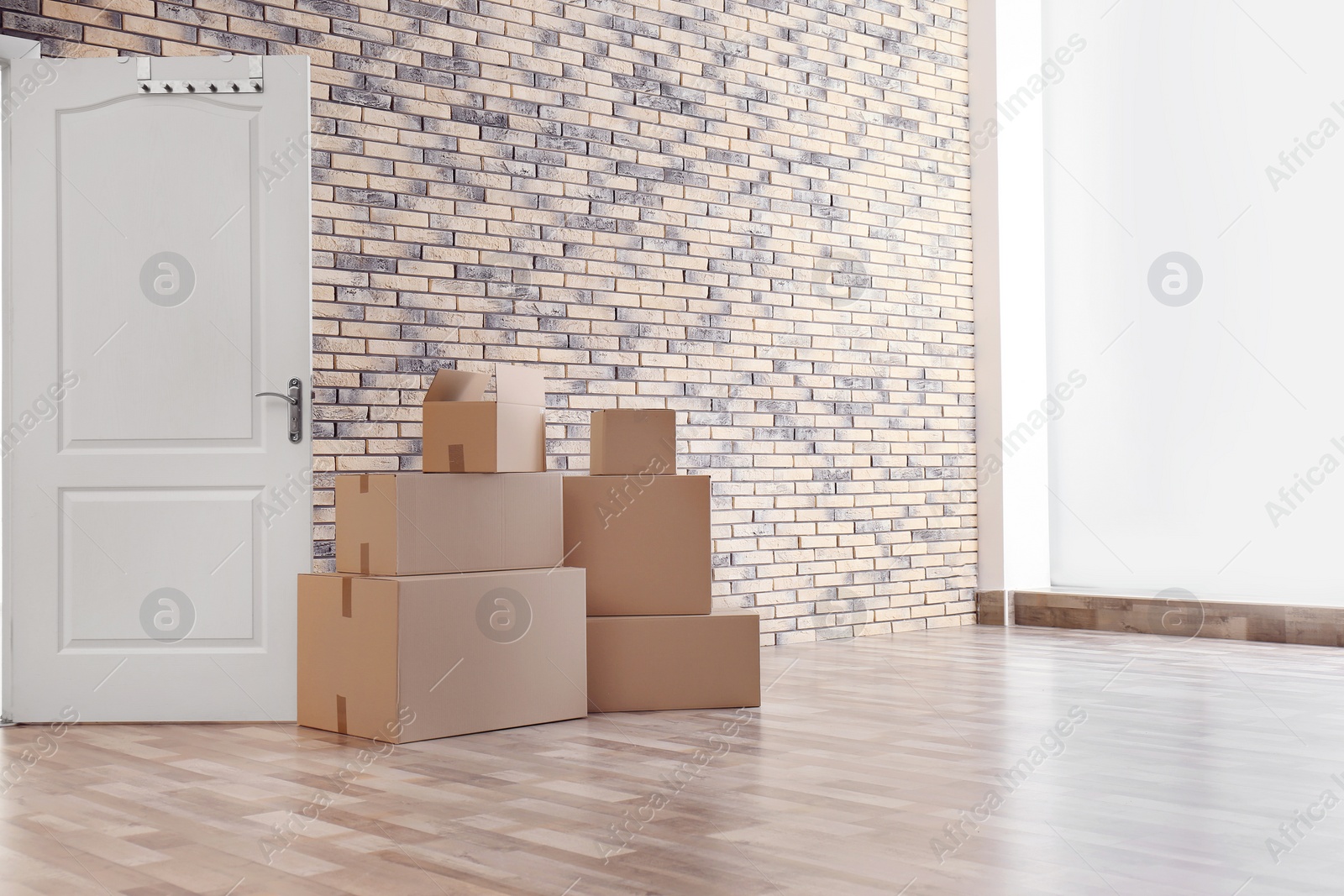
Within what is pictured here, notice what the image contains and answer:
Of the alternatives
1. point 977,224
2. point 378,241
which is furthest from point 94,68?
point 977,224

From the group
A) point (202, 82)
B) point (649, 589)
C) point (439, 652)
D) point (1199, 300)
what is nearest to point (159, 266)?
point (202, 82)

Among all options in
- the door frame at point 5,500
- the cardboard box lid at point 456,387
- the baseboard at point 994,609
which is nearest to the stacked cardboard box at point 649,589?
the cardboard box lid at point 456,387

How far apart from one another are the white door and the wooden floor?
0.26 m

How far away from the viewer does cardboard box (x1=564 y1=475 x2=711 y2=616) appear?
A: 3898mm

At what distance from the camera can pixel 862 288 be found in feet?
→ 19.6

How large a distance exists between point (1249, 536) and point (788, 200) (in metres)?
2.67

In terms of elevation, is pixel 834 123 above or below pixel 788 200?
above

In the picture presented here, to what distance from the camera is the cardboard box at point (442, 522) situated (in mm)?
3430

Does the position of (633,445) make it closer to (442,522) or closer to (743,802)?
(442,522)

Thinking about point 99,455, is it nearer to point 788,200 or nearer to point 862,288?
point 788,200

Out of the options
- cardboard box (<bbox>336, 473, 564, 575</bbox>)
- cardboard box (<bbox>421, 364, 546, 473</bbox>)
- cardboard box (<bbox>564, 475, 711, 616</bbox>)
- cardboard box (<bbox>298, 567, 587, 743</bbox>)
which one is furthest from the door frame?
cardboard box (<bbox>564, 475, 711, 616</bbox>)

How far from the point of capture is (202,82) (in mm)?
3760

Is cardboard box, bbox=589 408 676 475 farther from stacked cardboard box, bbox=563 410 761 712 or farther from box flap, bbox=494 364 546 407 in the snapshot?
box flap, bbox=494 364 546 407

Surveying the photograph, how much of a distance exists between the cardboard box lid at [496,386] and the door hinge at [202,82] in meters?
1.11
